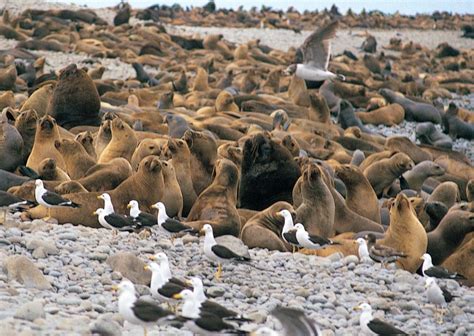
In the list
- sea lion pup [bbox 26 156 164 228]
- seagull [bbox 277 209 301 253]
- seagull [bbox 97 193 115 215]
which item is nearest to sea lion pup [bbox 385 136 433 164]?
sea lion pup [bbox 26 156 164 228]

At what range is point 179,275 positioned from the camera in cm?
812

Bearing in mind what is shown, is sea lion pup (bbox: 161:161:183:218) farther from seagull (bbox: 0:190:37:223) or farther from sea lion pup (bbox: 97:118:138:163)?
seagull (bbox: 0:190:37:223)

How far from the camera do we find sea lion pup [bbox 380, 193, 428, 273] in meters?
9.67

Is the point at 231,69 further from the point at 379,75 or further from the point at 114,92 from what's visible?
the point at 114,92

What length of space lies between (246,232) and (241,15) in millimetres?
40179

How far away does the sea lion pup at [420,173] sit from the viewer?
15.1m

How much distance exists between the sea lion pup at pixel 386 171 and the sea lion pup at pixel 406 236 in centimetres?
411

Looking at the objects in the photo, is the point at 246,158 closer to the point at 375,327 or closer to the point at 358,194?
the point at 358,194

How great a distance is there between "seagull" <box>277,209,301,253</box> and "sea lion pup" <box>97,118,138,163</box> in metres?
3.17

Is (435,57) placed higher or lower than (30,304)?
lower

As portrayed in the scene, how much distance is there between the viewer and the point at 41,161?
1123 centimetres

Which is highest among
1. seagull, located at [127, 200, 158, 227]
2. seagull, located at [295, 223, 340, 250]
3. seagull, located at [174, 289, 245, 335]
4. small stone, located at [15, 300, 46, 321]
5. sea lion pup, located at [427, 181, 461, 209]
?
seagull, located at [174, 289, 245, 335]

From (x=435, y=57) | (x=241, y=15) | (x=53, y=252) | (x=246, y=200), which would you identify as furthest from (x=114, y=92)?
(x=241, y=15)

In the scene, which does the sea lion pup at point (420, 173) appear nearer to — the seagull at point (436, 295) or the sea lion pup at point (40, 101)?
the sea lion pup at point (40, 101)
